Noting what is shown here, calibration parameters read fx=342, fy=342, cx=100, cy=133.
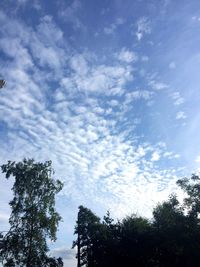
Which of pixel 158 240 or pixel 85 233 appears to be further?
pixel 85 233

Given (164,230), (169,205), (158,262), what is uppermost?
(169,205)

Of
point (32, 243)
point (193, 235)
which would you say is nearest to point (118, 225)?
point (193, 235)

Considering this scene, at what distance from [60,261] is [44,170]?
12.6 m

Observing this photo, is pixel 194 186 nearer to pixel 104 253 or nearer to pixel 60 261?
pixel 104 253

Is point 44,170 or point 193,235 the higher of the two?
point 44,170

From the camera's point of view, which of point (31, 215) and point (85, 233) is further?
point (85, 233)

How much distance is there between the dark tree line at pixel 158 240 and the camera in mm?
45531

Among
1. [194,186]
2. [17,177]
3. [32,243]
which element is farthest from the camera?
[194,186]

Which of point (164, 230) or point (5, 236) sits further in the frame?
point (164, 230)

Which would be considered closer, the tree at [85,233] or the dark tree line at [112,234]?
the dark tree line at [112,234]

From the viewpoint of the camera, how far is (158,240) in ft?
153

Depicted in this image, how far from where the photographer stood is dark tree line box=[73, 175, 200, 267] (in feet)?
149

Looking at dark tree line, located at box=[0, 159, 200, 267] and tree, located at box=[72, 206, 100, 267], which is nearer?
dark tree line, located at box=[0, 159, 200, 267]

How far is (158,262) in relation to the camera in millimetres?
47406
